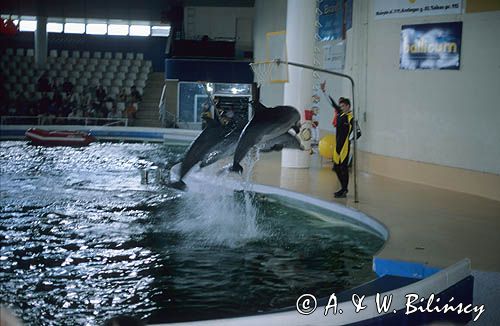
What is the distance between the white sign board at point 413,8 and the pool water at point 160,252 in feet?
12.8

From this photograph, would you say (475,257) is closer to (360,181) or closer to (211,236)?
(211,236)

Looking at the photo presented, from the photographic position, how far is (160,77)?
1103 inches

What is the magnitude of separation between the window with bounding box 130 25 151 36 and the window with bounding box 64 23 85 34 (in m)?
2.10

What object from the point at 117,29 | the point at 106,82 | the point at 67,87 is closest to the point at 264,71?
the point at 67,87

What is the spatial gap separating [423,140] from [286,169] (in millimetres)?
2542

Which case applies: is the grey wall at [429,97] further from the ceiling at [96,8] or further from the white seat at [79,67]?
the ceiling at [96,8]

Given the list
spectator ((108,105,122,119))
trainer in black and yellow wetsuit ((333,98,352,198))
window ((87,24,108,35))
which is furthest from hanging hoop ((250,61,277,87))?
window ((87,24,108,35))

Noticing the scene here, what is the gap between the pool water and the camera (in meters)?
5.83

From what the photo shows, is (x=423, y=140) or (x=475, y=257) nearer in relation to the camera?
(x=475, y=257)

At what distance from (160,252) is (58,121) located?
55.2ft

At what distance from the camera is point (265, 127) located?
27.9 feet

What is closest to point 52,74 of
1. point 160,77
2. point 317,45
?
point 160,77

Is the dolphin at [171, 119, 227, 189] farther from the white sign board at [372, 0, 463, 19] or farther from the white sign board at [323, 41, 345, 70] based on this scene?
the white sign board at [323, 41, 345, 70]

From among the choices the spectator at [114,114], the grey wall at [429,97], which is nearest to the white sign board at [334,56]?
the grey wall at [429,97]
